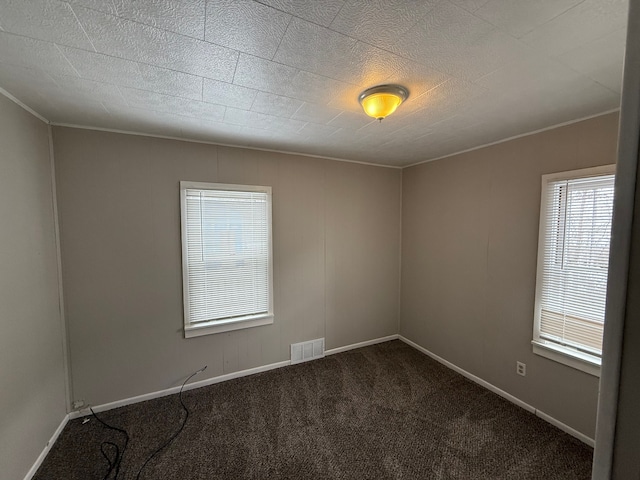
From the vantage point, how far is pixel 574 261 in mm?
2055

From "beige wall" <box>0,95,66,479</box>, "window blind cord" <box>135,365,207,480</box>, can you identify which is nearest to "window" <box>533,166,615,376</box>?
"window blind cord" <box>135,365,207,480</box>

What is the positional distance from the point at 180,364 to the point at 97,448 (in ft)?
2.55

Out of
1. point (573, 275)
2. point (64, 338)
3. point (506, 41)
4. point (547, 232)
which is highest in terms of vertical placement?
point (506, 41)

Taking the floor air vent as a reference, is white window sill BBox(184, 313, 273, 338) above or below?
above

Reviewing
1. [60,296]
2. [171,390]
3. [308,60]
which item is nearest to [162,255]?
[60,296]

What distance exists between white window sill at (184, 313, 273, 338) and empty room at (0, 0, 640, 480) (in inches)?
0.8

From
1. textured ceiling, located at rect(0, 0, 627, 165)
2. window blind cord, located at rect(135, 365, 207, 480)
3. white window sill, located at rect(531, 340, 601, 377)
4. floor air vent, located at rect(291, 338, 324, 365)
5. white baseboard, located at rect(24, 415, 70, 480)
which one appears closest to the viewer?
textured ceiling, located at rect(0, 0, 627, 165)

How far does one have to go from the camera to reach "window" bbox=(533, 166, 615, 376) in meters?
1.93

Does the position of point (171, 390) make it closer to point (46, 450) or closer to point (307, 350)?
→ point (46, 450)

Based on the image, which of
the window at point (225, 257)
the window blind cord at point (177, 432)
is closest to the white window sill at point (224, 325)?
the window at point (225, 257)

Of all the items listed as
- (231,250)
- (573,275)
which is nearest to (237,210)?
(231,250)

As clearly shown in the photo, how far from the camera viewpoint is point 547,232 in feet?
7.22

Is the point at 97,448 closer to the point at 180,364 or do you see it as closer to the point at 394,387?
the point at 180,364

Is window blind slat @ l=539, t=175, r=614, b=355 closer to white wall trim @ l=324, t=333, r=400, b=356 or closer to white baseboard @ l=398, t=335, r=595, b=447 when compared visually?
white baseboard @ l=398, t=335, r=595, b=447
